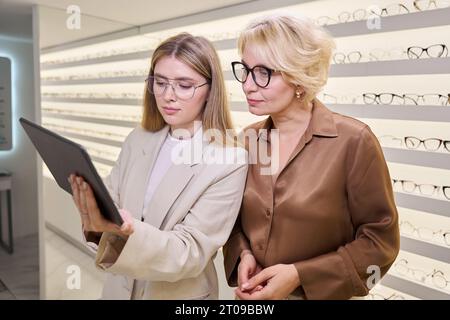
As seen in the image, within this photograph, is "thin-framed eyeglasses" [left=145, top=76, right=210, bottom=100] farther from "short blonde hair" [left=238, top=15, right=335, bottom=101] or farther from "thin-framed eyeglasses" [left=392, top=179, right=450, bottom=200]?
"thin-framed eyeglasses" [left=392, top=179, right=450, bottom=200]

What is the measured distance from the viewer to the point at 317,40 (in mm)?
938

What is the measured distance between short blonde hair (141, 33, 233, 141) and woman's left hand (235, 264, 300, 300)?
1.25ft

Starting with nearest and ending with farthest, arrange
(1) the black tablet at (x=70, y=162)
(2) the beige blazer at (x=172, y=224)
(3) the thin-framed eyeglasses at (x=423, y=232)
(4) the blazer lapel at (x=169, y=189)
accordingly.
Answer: (1) the black tablet at (x=70, y=162)
(2) the beige blazer at (x=172, y=224)
(4) the blazer lapel at (x=169, y=189)
(3) the thin-framed eyeglasses at (x=423, y=232)

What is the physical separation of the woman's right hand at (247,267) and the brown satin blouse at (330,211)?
0.12 feet

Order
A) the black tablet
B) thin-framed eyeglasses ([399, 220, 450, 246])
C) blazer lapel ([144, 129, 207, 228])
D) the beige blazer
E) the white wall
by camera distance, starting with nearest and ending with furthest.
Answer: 1. the black tablet
2. the beige blazer
3. blazer lapel ([144, 129, 207, 228])
4. thin-framed eyeglasses ([399, 220, 450, 246])
5. the white wall

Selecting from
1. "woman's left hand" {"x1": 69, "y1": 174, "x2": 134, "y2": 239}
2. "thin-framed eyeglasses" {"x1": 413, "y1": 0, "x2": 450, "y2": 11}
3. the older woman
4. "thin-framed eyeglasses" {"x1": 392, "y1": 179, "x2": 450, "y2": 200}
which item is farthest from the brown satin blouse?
"thin-framed eyeglasses" {"x1": 413, "y1": 0, "x2": 450, "y2": 11}

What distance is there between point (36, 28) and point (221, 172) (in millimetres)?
1665

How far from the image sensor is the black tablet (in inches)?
28.2

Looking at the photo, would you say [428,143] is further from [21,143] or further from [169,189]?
[21,143]

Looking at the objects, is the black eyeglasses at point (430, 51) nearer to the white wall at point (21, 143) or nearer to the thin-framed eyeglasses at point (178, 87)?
the thin-framed eyeglasses at point (178, 87)

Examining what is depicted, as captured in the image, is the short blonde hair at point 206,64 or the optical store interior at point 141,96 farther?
the optical store interior at point 141,96

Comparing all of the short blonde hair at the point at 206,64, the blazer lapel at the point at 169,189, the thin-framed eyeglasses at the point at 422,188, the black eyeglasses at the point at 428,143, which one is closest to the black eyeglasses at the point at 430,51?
the black eyeglasses at the point at 428,143

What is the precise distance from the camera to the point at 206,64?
1.00 m

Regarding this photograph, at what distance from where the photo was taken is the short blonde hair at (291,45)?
35.7 inches
